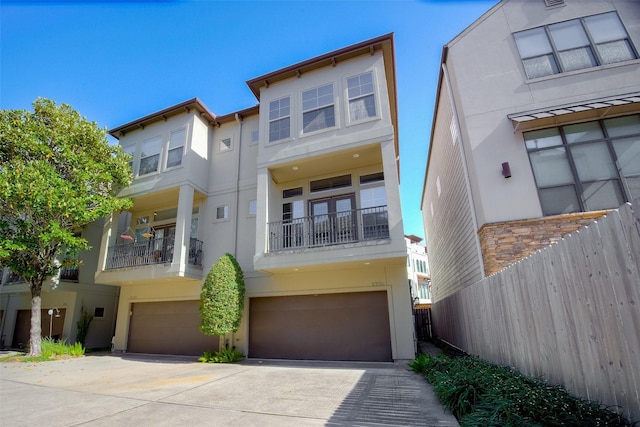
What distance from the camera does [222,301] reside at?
9445 millimetres

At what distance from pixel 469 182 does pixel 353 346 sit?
231 inches

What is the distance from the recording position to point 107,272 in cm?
1185

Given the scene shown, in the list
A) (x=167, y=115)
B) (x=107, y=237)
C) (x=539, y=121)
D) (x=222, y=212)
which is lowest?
(x=107, y=237)

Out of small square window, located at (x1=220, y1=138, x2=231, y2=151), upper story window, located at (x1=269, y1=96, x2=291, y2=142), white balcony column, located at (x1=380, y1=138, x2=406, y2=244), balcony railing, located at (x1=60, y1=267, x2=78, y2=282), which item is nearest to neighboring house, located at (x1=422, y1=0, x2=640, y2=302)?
white balcony column, located at (x1=380, y1=138, x2=406, y2=244)

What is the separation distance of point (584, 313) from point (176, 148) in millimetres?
13182

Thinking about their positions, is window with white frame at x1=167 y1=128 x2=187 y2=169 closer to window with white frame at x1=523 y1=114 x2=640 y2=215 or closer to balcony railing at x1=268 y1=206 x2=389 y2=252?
balcony railing at x1=268 y1=206 x2=389 y2=252

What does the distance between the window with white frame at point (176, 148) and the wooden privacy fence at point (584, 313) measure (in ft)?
38.6

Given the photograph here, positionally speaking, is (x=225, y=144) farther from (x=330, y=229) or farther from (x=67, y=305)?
(x=67, y=305)

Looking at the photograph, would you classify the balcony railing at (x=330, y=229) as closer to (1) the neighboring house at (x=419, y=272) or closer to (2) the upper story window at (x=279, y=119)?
(2) the upper story window at (x=279, y=119)

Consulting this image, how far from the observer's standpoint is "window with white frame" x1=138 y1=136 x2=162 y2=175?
1277 cm

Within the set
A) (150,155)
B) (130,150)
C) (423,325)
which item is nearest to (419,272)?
(423,325)

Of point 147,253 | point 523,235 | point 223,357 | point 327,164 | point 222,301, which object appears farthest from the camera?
point 147,253

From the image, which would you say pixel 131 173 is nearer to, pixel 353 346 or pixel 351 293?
pixel 351 293

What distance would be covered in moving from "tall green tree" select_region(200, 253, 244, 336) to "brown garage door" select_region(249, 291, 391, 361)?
1.20m
